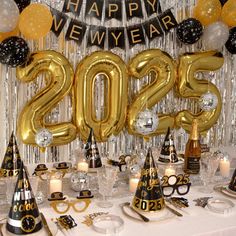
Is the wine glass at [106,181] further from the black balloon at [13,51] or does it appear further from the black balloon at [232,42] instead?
the black balloon at [232,42]

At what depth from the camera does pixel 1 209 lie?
5.01 feet

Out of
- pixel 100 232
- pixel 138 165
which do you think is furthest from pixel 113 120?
pixel 100 232

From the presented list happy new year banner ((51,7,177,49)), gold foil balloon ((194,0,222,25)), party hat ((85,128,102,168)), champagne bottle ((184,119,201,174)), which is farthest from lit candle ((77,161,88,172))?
gold foil balloon ((194,0,222,25))

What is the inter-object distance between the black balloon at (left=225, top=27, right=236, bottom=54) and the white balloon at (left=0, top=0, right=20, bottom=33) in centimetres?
146

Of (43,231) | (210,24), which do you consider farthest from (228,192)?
(210,24)

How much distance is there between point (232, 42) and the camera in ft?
9.15

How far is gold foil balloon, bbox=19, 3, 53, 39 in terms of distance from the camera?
7.09 feet

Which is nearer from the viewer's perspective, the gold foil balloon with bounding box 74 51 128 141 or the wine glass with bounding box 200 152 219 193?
the wine glass with bounding box 200 152 219 193

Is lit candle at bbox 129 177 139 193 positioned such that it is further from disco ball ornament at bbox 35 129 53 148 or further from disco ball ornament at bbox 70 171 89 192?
disco ball ornament at bbox 35 129 53 148

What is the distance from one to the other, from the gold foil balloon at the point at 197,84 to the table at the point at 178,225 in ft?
4.08

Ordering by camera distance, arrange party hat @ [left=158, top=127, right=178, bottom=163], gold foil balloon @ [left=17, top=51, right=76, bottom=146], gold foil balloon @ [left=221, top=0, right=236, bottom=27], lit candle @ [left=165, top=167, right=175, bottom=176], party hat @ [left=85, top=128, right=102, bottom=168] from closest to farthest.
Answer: lit candle @ [left=165, top=167, right=175, bottom=176] < party hat @ [left=85, top=128, right=102, bottom=168] < party hat @ [left=158, top=127, right=178, bottom=163] < gold foil balloon @ [left=17, top=51, right=76, bottom=146] < gold foil balloon @ [left=221, top=0, right=236, bottom=27]

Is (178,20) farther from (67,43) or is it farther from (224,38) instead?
(67,43)

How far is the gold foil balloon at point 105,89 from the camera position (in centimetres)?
248

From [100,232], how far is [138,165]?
0.58 meters
